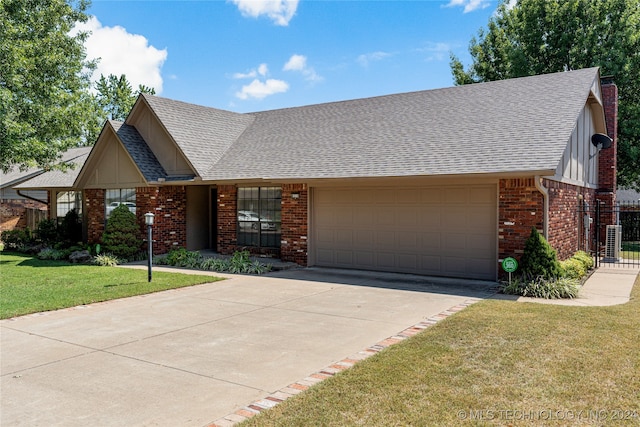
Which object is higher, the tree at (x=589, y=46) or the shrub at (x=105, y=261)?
the tree at (x=589, y=46)

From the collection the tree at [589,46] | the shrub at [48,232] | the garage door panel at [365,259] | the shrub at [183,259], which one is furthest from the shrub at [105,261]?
the tree at [589,46]

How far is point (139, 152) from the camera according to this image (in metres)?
16.5

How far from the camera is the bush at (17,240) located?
68.0 feet

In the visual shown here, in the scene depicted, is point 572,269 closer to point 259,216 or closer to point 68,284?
point 259,216

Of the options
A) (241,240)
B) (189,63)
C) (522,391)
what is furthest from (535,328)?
(189,63)

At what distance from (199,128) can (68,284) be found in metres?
7.78

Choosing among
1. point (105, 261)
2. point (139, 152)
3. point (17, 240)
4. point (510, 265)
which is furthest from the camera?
point (17, 240)

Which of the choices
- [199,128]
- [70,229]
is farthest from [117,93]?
[199,128]

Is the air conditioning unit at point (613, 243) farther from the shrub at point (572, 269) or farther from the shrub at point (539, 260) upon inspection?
the shrub at point (539, 260)

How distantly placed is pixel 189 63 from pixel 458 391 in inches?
802

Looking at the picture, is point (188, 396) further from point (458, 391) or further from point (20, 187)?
point (20, 187)

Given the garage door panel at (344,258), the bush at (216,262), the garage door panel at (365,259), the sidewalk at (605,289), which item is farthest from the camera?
the garage door panel at (344,258)

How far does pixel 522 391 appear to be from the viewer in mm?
4602

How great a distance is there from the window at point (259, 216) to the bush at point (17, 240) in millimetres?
11089
